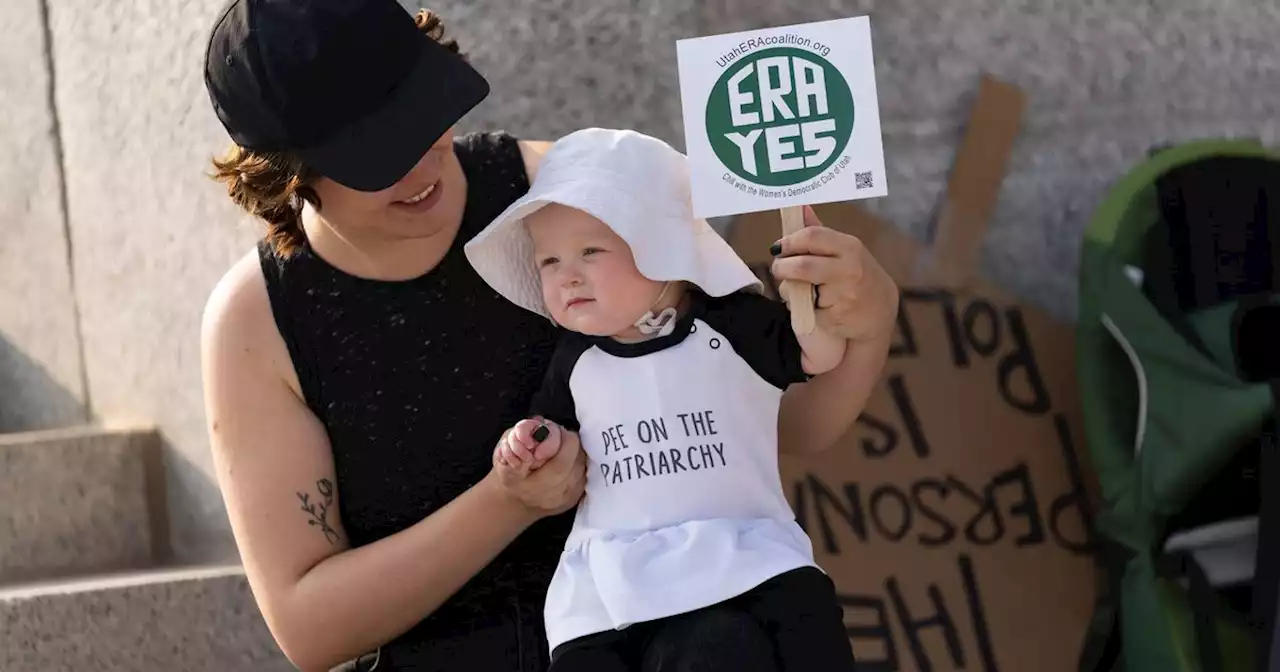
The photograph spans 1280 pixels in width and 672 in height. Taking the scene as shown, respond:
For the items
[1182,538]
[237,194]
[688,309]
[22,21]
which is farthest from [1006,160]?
[22,21]

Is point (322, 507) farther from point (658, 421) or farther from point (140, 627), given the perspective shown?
point (140, 627)

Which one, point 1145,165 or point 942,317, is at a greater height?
point 1145,165

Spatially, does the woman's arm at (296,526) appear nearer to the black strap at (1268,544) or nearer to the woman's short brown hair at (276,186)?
the woman's short brown hair at (276,186)

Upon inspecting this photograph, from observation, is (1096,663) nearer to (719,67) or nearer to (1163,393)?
(1163,393)

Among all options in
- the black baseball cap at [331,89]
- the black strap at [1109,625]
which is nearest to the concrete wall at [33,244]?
the black baseball cap at [331,89]

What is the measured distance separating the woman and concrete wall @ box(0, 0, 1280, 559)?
0.58 m

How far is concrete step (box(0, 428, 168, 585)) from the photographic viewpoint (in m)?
2.04

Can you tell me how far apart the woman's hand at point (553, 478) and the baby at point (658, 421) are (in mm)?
11

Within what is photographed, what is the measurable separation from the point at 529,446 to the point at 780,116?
0.40 metres

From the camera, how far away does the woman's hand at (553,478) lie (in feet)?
3.92

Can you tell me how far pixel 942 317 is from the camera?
193 cm

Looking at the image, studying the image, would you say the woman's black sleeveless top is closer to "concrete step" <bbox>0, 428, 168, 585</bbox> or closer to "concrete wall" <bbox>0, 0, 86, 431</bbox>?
"concrete step" <bbox>0, 428, 168, 585</bbox>

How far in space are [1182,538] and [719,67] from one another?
1.03 metres

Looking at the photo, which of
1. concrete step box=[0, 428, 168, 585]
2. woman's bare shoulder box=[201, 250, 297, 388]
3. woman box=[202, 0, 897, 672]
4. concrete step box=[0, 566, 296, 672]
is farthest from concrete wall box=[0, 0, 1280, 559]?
woman's bare shoulder box=[201, 250, 297, 388]
